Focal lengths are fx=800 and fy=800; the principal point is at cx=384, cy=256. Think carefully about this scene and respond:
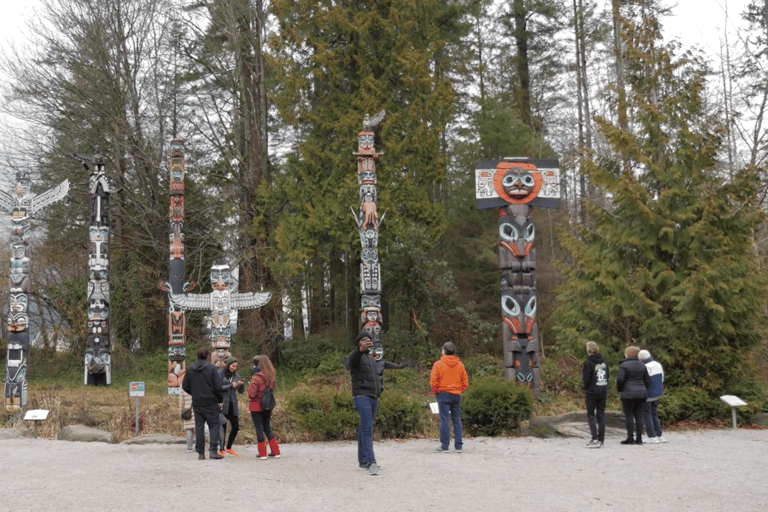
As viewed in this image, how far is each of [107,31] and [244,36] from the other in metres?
A: 4.24

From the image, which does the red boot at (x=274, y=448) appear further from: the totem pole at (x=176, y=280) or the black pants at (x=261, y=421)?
the totem pole at (x=176, y=280)

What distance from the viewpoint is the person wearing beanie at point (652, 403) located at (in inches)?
423

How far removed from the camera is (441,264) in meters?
21.5

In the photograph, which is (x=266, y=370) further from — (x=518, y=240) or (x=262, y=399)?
(x=518, y=240)

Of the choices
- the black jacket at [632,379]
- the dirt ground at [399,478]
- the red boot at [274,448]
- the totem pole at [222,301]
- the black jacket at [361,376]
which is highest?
the totem pole at [222,301]

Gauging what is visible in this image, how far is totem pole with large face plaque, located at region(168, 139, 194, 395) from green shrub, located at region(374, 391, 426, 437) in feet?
21.0

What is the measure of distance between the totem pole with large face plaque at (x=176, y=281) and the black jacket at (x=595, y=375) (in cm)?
893

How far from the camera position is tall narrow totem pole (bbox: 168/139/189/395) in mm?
16391

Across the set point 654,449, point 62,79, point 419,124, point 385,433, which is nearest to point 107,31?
point 62,79

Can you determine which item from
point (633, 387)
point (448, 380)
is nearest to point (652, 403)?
point (633, 387)

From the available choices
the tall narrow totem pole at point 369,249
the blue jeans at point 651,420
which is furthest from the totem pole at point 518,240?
the tall narrow totem pole at point 369,249

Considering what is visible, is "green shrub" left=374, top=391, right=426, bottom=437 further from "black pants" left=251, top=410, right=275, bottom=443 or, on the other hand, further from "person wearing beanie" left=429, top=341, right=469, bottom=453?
"black pants" left=251, top=410, right=275, bottom=443

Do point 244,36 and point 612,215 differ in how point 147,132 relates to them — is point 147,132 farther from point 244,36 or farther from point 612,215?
point 612,215

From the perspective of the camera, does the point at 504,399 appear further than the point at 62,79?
No
